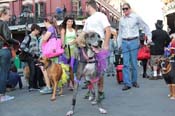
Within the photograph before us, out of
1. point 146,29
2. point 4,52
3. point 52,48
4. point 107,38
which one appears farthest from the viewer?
point 146,29

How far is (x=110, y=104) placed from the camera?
8.96 m

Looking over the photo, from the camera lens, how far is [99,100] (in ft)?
26.9

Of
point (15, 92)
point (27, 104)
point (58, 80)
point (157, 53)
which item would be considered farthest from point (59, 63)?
point (157, 53)

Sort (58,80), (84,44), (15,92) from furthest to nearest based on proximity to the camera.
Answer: (15,92)
(58,80)
(84,44)

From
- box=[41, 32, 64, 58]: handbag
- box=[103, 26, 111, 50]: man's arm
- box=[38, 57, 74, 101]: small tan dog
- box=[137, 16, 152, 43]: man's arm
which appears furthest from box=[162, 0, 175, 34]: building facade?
box=[103, 26, 111, 50]: man's arm

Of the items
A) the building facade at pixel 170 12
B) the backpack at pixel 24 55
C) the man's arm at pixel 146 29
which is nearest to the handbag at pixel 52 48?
the backpack at pixel 24 55

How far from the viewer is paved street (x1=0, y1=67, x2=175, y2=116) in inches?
321

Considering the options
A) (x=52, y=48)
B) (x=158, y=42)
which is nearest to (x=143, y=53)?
(x=158, y=42)

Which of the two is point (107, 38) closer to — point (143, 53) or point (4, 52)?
point (4, 52)

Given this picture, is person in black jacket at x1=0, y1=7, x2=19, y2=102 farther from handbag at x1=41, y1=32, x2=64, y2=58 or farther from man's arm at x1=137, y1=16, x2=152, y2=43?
man's arm at x1=137, y1=16, x2=152, y2=43

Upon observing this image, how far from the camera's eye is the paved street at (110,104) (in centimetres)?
815

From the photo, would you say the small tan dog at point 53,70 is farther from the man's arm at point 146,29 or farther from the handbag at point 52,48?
the man's arm at point 146,29

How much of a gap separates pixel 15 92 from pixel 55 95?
222cm

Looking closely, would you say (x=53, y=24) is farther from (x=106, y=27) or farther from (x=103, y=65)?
(x=103, y=65)
